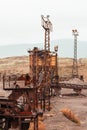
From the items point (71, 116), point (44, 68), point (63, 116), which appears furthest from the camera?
point (44, 68)

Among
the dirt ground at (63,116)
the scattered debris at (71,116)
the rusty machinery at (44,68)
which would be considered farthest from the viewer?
the rusty machinery at (44,68)

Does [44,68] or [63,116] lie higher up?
[44,68]

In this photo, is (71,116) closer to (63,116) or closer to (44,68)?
(63,116)


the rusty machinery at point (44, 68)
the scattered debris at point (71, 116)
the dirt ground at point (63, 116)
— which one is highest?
the rusty machinery at point (44, 68)

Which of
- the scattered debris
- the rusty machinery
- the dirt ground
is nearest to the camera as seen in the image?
the dirt ground

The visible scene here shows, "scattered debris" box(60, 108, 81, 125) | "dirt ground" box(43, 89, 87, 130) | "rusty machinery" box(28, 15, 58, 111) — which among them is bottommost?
"dirt ground" box(43, 89, 87, 130)

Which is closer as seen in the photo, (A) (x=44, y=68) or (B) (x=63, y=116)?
(B) (x=63, y=116)

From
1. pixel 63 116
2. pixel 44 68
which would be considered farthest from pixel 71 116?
pixel 44 68

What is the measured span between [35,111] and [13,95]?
2.12 metres

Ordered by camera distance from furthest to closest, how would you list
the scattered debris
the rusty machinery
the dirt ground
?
the rusty machinery, the scattered debris, the dirt ground

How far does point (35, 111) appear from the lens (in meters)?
31.9

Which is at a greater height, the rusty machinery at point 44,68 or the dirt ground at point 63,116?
the rusty machinery at point 44,68

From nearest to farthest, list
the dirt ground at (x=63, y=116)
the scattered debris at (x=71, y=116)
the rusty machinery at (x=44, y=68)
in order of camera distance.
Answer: the dirt ground at (x=63, y=116) → the scattered debris at (x=71, y=116) → the rusty machinery at (x=44, y=68)

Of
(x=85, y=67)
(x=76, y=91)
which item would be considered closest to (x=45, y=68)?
(x=76, y=91)
